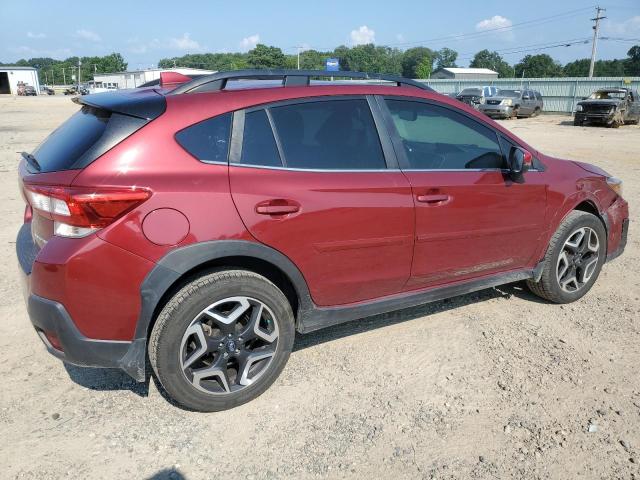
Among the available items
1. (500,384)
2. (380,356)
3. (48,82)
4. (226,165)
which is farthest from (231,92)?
(48,82)

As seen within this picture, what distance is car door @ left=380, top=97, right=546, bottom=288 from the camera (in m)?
3.27

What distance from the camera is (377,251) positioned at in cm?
311

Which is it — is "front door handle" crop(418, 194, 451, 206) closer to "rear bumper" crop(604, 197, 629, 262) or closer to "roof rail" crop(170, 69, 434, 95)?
"roof rail" crop(170, 69, 434, 95)

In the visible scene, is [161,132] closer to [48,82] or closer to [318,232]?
[318,232]

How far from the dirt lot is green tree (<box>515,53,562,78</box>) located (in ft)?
340

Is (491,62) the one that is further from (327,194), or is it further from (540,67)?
(327,194)

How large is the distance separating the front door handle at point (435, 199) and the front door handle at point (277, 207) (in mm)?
867

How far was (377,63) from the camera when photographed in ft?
364

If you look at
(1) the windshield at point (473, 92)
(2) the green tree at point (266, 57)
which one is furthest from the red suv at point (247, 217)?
(2) the green tree at point (266, 57)

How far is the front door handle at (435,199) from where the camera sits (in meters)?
3.21

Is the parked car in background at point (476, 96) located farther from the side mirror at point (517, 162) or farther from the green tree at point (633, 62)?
the green tree at point (633, 62)

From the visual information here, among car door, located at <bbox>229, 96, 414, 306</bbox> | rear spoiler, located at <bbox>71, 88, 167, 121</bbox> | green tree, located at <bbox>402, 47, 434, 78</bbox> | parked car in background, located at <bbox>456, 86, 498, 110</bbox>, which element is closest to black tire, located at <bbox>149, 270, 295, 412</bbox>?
car door, located at <bbox>229, 96, 414, 306</bbox>

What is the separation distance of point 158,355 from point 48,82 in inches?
6258

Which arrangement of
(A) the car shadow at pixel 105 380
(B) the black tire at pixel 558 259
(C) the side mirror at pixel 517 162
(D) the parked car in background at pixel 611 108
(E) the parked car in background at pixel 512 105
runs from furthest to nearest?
(E) the parked car in background at pixel 512 105
(D) the parked car in background at pixel 611 108
(B) the black tire at pixel 558 259
(C) the side mirror at pixel 517 162
(A) the car shadow at pixel 105 380
